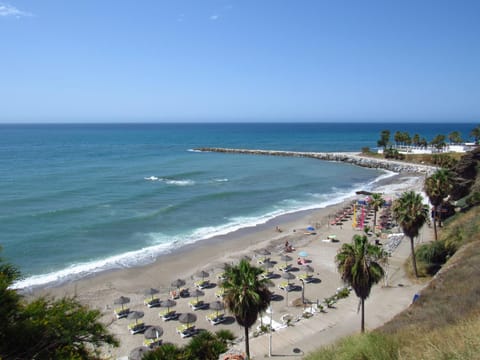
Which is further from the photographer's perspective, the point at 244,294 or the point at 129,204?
the point at 129,204

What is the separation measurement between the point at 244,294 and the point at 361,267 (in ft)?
20.8

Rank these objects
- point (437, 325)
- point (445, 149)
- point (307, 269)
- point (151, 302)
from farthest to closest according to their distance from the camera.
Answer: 1. point (445, 149)
2. point (307, 269)
3. point (151, 302)
4. point (437, 325)

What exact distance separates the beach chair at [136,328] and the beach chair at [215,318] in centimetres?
394

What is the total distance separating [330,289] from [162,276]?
44.7ft

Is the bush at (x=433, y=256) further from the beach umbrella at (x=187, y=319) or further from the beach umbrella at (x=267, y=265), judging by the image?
the beach umbrella at (x=187, y=319)

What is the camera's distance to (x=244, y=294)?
45.6ft

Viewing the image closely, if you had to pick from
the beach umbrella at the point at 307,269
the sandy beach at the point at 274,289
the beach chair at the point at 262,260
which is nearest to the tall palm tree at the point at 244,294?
the sandy beach at the point at 274,289

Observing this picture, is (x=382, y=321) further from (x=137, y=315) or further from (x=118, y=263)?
(x=118, y=263)

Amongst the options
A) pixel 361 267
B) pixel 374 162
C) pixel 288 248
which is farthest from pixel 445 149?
pixel 361 267

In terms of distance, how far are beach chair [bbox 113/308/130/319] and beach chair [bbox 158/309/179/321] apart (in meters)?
2.24

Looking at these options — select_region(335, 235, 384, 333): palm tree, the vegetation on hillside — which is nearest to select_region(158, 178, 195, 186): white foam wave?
the vegetation on hillside

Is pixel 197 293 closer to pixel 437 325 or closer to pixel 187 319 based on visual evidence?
pixel 187 319

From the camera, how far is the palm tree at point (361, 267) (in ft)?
53.8

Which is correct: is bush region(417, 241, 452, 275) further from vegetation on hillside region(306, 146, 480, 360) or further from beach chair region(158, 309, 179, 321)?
beach chair region(158, 309, 179, 321)
